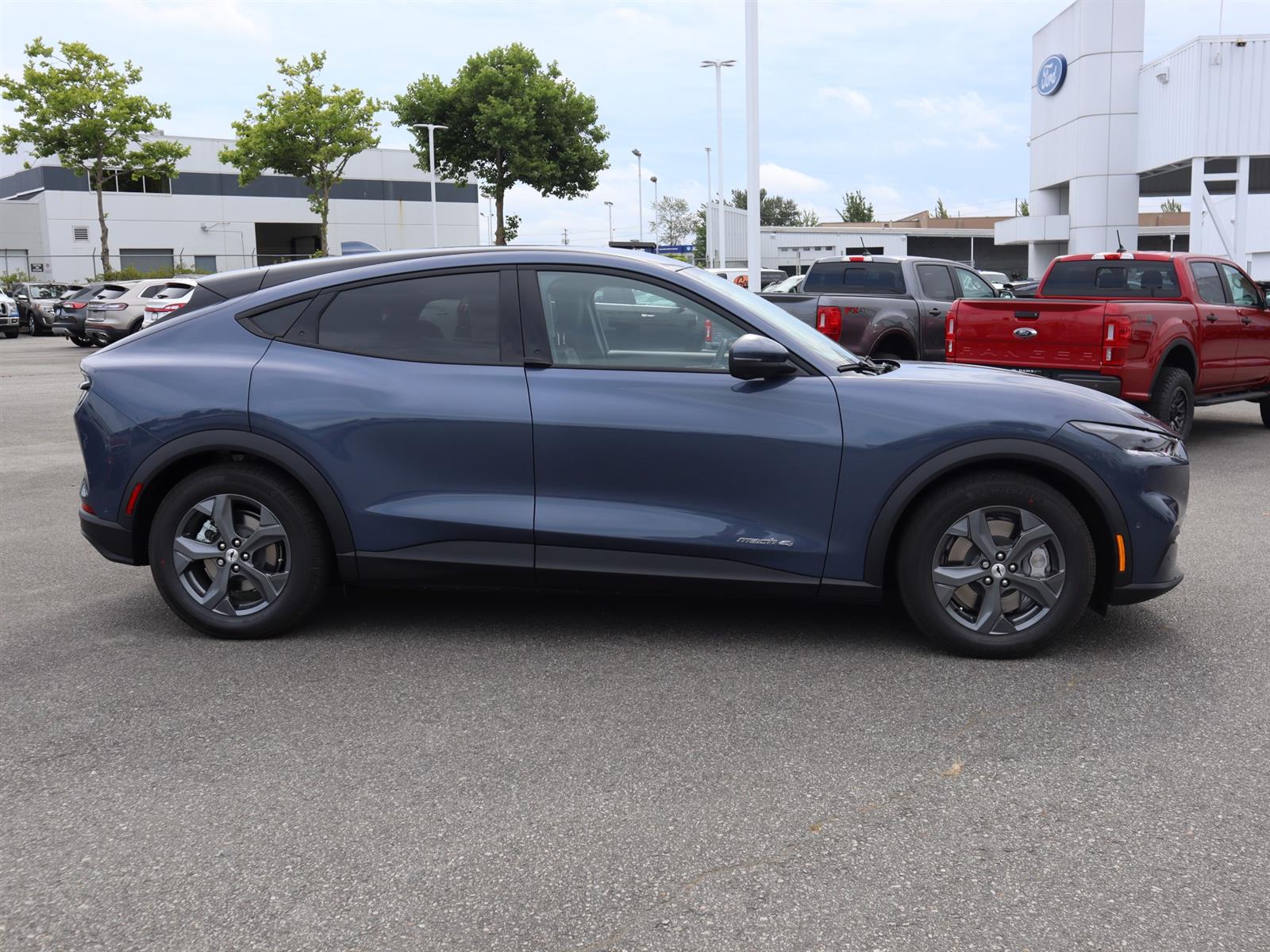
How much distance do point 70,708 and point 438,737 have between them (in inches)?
56.1

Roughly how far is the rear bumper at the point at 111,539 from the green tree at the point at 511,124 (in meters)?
47.5

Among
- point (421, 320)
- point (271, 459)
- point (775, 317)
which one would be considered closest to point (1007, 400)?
point (775, 317)

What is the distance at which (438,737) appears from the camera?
3.99 meters

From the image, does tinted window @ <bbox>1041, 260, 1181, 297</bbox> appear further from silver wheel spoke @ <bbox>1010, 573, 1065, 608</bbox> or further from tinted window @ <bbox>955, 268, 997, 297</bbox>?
silver wheel spoke @ <bbox>1010, 573, 1065, 608</bbox>

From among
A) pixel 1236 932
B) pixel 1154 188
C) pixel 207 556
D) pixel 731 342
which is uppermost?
pixel 1154 188

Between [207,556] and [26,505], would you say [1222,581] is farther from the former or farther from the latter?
[26,505]

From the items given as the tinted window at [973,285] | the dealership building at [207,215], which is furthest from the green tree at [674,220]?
the tinted window at [973,285]

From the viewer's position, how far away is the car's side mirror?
4.60m

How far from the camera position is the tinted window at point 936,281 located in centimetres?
1409

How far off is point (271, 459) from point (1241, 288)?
1058cm

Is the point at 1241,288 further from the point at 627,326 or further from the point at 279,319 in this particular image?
the point at 279,319

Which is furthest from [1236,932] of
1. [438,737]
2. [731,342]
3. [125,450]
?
[125,450]

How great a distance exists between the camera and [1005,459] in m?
4.66

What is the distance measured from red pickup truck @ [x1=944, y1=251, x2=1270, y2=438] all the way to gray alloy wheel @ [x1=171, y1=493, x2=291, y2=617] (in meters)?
7.13
